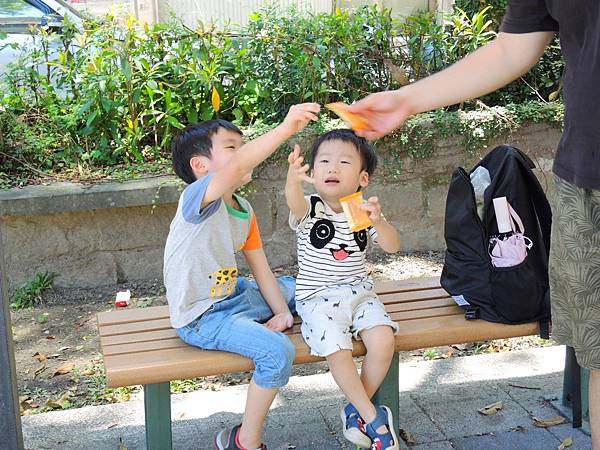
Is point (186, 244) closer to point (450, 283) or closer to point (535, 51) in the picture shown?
point (450, 283)

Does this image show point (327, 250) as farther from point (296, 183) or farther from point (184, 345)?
point (184, 345)

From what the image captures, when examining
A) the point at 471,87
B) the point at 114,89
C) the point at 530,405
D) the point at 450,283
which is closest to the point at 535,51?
the point at 471,87

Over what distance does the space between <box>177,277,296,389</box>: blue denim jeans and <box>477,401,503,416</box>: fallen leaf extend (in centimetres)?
99

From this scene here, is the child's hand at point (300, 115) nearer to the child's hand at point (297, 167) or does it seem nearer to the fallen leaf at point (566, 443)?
the child's hand at point (297, 167)

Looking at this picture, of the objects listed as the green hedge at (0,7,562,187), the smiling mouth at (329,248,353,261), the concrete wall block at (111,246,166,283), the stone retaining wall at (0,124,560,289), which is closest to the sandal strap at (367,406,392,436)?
the smiling mouth at (329,248,353,261)

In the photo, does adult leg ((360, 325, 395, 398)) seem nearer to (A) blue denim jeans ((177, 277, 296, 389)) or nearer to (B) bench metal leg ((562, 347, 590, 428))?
(A) blue denim jeans ((177, 277, 296, 389))

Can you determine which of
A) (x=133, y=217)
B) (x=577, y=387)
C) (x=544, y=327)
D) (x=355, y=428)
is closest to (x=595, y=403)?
(x=544, y=327)

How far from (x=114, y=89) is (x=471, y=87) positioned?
117 inches

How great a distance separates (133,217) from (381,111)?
271cm

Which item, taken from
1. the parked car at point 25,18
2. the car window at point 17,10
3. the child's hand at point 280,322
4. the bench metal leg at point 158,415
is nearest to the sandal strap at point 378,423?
the child's hand at point 280,322

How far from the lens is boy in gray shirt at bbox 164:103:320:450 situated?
8.79ft

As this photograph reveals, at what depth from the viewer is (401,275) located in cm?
501

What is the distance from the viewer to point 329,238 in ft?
9.85

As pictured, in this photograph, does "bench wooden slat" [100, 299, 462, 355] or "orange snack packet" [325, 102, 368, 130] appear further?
"bench wooden slat" [100, 299, 462, 355]
